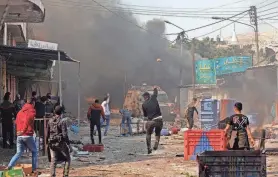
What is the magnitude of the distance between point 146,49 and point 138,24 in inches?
102

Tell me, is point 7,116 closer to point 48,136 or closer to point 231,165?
point 48,136

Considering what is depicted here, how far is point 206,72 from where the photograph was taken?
124 feet

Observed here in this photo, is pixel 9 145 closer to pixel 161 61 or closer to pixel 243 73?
pixel 243 73

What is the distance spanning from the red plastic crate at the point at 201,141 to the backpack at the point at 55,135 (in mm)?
3582

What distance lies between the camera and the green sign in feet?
122

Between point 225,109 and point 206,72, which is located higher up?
point 206,72

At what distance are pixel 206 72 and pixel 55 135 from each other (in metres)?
30.3

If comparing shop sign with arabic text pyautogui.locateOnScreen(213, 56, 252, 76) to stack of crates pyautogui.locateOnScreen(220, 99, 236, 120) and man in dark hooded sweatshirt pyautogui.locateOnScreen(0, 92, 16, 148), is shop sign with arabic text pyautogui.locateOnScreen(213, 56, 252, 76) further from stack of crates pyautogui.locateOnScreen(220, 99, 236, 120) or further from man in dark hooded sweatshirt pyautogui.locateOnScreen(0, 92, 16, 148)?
man in dark hooded sweatshirt pyautogui.locateOnScreen(0, 92, 16, 148)

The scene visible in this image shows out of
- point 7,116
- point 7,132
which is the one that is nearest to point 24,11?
point 7,116

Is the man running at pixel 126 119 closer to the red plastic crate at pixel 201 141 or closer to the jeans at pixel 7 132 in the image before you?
the jeans at pixel 7 132

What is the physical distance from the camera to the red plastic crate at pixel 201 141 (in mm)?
10711

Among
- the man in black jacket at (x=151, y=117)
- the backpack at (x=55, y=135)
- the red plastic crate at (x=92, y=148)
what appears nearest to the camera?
the backpack at (x=55, y=135)

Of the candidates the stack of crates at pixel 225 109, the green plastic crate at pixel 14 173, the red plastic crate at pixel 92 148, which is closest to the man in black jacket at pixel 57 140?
the green plastic crate at pixel 14 173

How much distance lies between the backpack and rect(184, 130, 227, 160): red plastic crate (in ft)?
11.8
